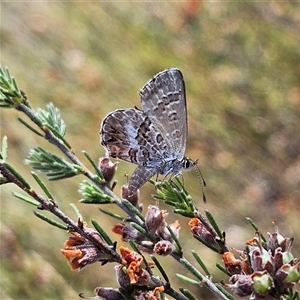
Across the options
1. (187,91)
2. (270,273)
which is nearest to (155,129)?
(270,273)

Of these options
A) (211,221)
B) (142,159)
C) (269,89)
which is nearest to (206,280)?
(211,221)

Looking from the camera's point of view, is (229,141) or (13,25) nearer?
(229,141)

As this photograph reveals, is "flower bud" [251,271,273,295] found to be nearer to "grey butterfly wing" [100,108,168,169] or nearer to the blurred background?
"grey butterfly wing" [100,108,168,169]

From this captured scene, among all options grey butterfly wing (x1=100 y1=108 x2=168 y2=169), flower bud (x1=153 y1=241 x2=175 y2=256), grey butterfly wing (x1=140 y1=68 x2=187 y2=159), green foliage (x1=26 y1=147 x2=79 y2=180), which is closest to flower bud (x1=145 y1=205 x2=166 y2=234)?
flower bud (x1=153 y1=241 x2=175 y2=256)

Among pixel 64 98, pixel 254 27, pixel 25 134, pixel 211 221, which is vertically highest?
pixel 254 27

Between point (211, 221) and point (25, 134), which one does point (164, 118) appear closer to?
point (211, 221)

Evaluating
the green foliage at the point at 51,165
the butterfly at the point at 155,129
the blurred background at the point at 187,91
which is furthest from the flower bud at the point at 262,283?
the blurred background at the point at 187,91

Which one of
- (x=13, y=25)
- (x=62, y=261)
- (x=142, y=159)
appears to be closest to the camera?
(x=142, y=159)
